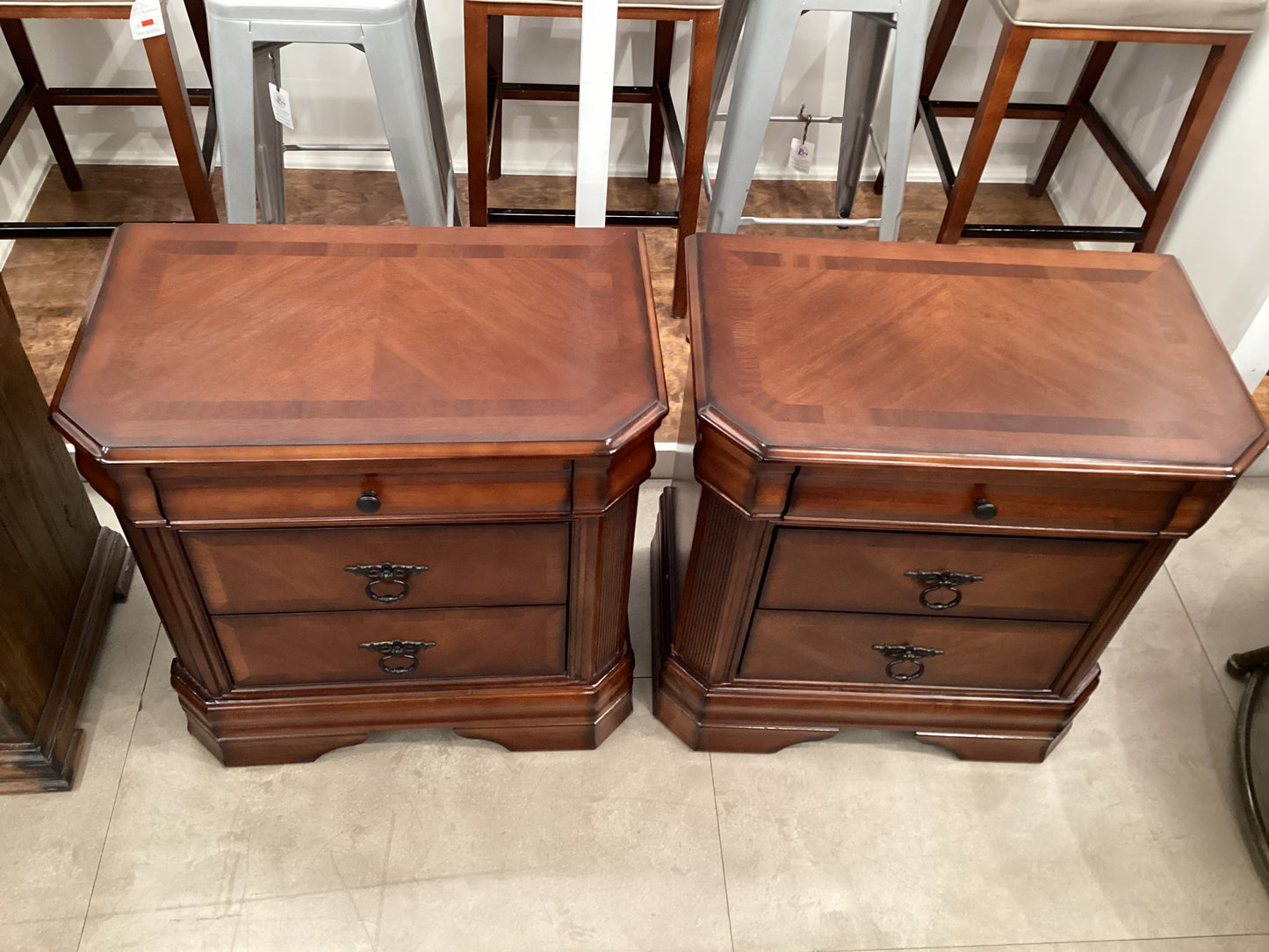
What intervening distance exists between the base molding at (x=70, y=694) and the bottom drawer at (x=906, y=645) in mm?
982

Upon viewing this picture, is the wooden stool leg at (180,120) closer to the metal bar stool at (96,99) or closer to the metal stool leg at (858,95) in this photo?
the metal bar stool at (96,99)

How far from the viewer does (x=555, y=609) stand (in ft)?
4.68

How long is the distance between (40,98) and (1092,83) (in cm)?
230

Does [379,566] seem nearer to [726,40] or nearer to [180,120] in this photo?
[180,120]

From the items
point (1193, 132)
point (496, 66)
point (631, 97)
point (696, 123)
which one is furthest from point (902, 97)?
point (496, 66)

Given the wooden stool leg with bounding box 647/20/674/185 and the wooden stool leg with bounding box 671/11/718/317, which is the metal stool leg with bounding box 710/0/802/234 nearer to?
the wooden stool leg with bounding box 671/11/718/317

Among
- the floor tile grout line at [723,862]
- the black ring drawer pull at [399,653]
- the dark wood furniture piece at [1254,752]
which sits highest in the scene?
the black ring drawer pull at [399,653]

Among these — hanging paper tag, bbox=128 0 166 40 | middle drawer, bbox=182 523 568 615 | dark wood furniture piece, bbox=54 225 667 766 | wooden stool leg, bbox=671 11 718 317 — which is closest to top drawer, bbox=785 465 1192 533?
dark wood furniture piece, bbox=54 225 667 766

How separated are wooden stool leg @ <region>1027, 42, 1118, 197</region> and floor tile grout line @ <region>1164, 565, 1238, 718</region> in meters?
1.11

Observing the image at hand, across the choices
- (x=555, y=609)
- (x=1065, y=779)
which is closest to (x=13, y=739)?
(x=555, y=609)

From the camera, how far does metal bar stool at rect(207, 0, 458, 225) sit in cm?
168

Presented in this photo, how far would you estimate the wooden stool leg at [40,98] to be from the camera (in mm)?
2207

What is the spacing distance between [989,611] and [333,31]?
4.29 feet

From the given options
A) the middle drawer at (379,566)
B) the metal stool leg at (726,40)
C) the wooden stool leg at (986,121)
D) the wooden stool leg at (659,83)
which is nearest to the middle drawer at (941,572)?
the middle drawer at (379,566)
